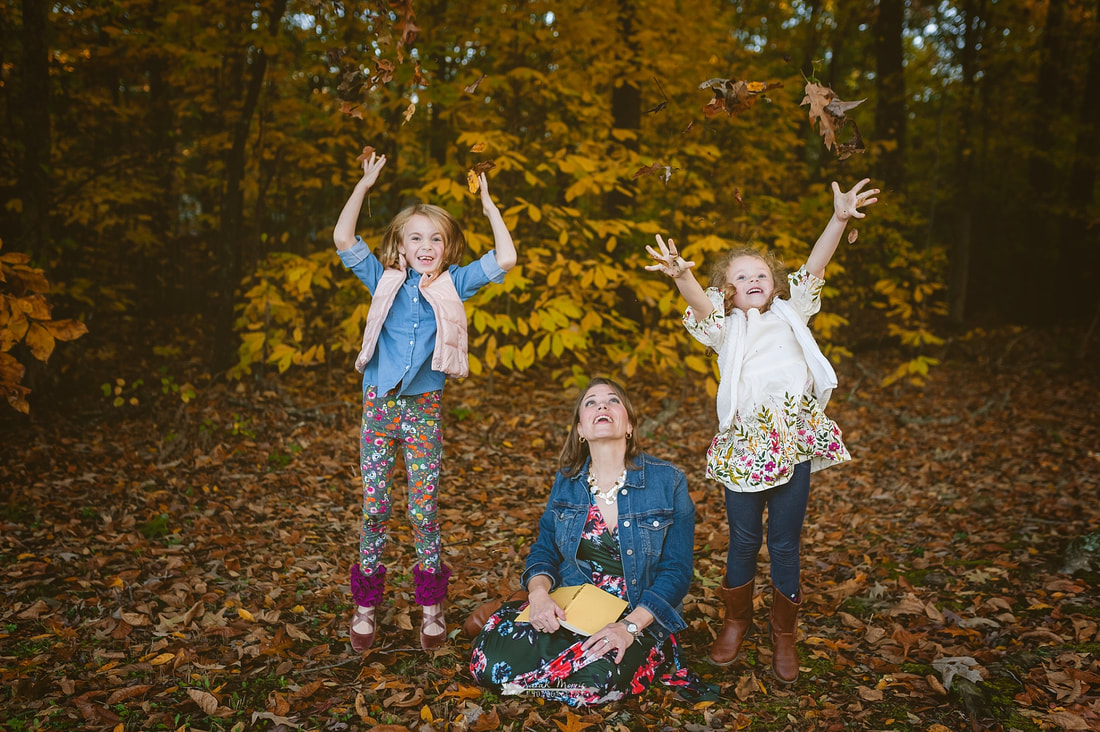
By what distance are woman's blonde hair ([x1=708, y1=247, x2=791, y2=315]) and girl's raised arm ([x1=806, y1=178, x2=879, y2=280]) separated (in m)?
0.15

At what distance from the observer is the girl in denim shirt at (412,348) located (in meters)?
2.94

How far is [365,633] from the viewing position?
3150 millimetres

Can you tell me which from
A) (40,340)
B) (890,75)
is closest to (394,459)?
(40,340)

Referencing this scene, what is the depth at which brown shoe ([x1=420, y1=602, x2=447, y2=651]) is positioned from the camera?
3150 millimetres

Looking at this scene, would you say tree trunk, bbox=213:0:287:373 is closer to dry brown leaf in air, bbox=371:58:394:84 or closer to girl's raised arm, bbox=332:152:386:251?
dry brown leaf in air, bbox=371:58:394:84

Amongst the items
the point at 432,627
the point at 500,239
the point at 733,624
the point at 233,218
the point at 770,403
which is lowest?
the point at 432,627

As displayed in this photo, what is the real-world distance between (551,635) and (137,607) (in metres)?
2.13

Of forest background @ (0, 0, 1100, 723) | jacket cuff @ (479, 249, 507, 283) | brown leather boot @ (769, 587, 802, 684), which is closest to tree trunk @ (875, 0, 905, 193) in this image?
forest background @ (0, 0, 1100, 723)

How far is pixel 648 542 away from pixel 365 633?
1.38 meters

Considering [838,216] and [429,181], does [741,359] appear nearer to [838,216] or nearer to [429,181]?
[838,216]

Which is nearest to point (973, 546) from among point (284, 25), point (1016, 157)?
point (284, 25)

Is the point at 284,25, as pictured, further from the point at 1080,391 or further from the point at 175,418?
Result: the point at 1080,391

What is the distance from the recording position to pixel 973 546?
431 centimetres

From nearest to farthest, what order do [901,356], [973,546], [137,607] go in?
[137,607], [973,546], [901,356]
